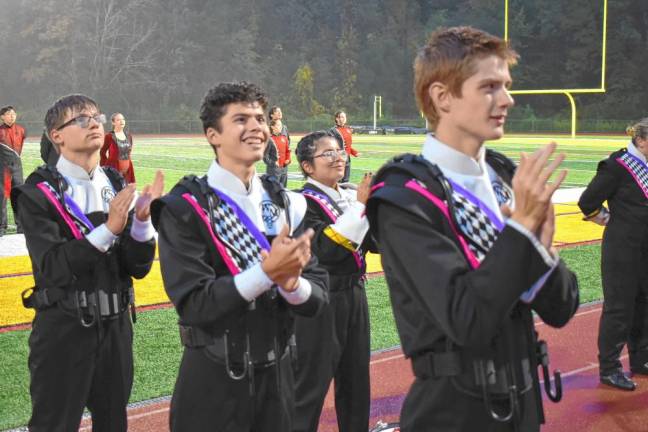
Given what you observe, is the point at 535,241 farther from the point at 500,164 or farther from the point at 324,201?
the point at 324,201

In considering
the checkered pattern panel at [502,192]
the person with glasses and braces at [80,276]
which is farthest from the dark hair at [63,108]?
the checkered pattern panel at [502,192]

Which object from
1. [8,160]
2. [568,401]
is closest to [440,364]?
[568,401]

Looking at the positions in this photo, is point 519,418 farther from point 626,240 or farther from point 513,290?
point 626,240

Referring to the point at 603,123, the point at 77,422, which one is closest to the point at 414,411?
the point at 77,422

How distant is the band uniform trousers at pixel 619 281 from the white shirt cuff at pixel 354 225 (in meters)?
2.57

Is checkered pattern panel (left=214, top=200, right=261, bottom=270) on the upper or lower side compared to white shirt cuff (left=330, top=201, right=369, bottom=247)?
upper

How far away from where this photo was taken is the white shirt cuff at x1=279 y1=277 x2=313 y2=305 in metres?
2.93

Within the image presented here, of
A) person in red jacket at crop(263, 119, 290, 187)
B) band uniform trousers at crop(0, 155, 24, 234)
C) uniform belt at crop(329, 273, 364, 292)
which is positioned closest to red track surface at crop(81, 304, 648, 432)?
uniform belt at crop(329, 273, 364, 292)

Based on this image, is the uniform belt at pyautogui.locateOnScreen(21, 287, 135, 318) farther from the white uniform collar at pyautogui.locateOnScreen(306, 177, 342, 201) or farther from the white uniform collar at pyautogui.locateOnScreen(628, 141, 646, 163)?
the white uniform collar at pyautogui.locateOnScreen(628, 141, 646, 163)

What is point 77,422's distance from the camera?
152 inches

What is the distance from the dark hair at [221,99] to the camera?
125 inches

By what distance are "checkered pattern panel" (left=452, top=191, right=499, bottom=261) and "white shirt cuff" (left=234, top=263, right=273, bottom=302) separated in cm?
77

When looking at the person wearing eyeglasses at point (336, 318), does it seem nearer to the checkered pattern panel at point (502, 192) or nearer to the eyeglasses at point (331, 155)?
the eyeglasses at point (331, 155)

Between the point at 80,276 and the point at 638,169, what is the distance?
3942mm
